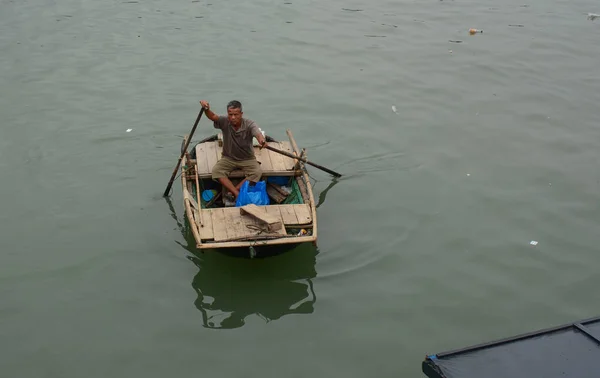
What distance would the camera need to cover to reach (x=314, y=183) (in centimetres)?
1059

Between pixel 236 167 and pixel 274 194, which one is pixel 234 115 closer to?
pixel 236 167

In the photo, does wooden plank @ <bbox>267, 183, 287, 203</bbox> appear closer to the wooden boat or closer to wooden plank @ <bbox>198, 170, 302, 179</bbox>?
the wooden boat

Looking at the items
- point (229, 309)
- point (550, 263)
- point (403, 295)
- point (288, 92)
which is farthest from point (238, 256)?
point (288, 92)

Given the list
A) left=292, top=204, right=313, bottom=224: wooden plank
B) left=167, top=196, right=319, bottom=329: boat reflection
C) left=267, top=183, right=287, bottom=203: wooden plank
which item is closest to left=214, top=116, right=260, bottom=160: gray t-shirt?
left=267, top=183, right=287, bottom=203: wooden plank

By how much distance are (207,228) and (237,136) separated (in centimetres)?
180

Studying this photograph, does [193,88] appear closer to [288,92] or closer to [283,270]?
[288,92]

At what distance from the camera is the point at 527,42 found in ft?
54.0

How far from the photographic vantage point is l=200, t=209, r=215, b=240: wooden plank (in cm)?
784

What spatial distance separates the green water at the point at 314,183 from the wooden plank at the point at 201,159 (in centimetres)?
85

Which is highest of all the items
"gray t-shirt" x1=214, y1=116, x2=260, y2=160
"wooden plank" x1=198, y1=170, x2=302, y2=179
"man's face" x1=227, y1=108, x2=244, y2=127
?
"man's face" x1=227, y1=108, x2=244, y2=127

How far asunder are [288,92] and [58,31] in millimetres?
6414

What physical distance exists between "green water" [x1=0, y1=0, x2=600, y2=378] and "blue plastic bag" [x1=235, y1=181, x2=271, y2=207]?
2.85 ft

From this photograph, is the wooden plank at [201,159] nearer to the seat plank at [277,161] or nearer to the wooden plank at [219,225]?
the seat plank at [277,161]

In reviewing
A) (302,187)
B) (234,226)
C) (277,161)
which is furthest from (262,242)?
(277,161)
